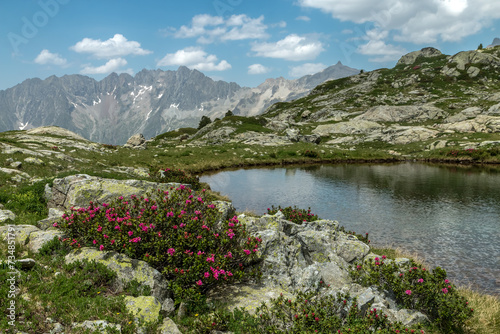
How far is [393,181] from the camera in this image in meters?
39.2

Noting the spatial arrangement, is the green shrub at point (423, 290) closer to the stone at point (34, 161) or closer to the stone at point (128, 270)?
the stone at point (128, 270)

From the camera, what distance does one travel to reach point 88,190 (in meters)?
13.9

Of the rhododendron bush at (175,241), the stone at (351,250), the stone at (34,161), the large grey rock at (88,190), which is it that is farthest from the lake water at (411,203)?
the stone at (34,161)

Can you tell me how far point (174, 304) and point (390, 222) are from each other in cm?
1995

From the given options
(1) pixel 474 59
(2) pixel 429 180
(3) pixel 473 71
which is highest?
(1) pixel 474 59

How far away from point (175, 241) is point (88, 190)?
6961 millimetres

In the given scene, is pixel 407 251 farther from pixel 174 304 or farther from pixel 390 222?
pixel 174 304

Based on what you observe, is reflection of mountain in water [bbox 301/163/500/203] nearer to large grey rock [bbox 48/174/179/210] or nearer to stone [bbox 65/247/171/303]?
large grey rock [bbox 48/174/179/210]

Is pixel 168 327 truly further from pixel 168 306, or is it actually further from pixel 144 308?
pixel 168 306

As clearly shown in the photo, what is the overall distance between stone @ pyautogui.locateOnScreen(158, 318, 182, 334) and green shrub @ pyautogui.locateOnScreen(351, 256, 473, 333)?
712 cm

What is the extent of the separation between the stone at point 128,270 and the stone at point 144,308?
1.78 ft

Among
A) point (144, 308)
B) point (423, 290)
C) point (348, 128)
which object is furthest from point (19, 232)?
point (348, 128)

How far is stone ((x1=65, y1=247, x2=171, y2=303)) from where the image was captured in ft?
28.6

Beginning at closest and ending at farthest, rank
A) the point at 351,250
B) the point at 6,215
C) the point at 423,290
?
1. the point at 423,290
2. the point at 6,215
3. the point at 351,250
